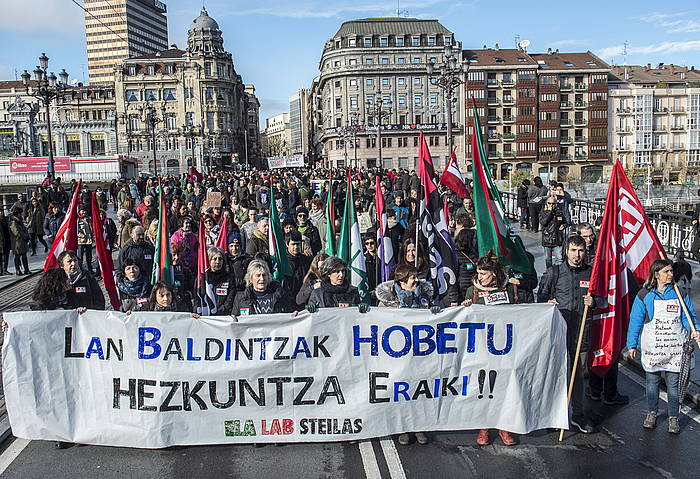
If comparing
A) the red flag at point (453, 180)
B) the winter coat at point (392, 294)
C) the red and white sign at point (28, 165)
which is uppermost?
the red and white sign at point (28, 165)

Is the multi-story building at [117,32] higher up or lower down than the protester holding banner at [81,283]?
higher up

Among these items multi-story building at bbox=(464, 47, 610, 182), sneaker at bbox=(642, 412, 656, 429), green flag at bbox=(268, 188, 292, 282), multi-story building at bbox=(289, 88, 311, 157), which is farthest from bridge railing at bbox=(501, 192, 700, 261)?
multi-story building at bbox=(289, 88, 311, 157)

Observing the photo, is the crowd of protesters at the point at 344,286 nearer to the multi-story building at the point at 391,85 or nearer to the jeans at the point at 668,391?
the jeans at the point at 668,391

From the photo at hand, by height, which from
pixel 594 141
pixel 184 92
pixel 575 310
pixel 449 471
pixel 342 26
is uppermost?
pixel 342 26

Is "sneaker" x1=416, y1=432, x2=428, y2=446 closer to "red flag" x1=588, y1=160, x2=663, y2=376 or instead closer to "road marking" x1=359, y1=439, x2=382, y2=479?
"road marking" x1=359, y1=439, x2=382, y2=479

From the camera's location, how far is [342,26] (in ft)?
308

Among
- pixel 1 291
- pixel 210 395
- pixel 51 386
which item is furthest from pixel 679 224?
pixel 1 291

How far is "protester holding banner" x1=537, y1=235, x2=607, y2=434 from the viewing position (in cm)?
589

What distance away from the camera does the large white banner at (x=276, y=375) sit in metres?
5.52

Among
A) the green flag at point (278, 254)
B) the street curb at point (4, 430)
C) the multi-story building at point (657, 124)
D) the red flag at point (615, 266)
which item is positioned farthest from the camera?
the multi-story building at point (657, 124)

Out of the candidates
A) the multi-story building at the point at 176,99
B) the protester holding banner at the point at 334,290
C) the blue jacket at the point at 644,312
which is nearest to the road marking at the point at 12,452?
the protester holding banner at the point at 334,290

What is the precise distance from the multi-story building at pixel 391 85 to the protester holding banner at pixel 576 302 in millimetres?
83975

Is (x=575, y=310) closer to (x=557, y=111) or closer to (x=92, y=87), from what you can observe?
(x=557, y=111)

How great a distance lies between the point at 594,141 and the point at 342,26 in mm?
38146
